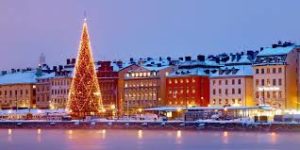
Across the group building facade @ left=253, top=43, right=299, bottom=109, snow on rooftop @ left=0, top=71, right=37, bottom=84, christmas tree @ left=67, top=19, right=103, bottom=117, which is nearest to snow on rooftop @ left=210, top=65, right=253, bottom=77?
building facade @ left=253, top=43, right=299, bottom=109

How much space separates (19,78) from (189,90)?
3403 centimetres

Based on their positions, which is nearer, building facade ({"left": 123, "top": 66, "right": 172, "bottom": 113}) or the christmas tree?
the christmas tree

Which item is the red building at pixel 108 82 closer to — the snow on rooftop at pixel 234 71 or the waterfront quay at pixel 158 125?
the snow on rooftop at pixel 234 71

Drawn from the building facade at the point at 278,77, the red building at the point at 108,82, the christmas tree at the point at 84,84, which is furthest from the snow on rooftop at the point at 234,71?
the christmas tree at the point at 84,84

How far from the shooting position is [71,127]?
9012 cm

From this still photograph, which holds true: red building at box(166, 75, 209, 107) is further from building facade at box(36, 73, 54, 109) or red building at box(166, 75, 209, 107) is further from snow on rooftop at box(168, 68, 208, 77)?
building facade at box(36, 73, 54, 109)

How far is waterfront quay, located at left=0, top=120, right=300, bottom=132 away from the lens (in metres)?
75.4

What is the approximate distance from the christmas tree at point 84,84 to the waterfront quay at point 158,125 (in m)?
6.00

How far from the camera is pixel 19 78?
12838cm

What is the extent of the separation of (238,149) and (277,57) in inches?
1866

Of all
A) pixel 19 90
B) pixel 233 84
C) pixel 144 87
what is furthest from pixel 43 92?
pixel 233 84

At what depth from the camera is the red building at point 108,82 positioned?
115m

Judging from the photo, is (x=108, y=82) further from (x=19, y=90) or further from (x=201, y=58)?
(x=19, y=90)

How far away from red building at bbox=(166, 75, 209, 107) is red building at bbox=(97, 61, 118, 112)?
35.7ft
